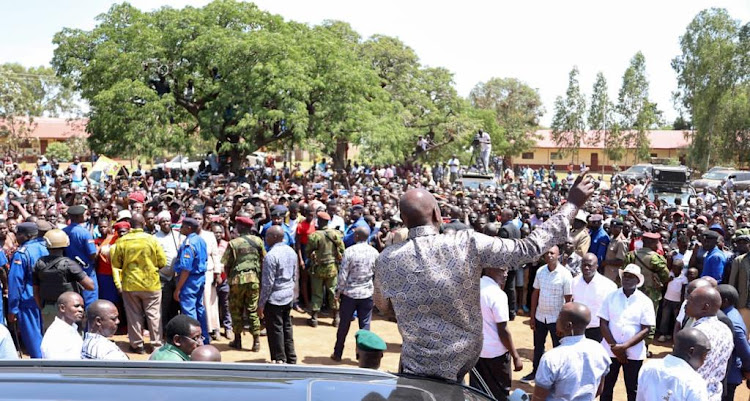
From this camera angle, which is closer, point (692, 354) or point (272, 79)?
point (692, 354)

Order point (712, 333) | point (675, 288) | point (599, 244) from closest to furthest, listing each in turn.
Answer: point (712, 333), point (675, 288), point (599, 244)

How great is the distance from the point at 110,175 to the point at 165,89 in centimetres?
567

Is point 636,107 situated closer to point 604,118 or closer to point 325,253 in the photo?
point 604,118

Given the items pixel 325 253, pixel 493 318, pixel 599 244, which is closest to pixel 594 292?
pixel 493 318

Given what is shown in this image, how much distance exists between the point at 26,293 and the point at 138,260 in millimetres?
1156

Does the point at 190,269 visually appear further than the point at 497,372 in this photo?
Yes

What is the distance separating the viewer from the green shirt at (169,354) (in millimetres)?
4133

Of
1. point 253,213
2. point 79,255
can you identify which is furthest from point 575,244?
point 79,255

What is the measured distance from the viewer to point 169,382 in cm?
240

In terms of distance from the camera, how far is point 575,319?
13.7 ft

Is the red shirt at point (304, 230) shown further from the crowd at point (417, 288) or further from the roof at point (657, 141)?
the roof at point (657, 141)

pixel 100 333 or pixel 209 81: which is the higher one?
pixel 209 81

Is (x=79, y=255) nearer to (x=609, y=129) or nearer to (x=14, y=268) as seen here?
(x=14, y=268)

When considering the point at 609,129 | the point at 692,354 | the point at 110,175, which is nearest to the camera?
the point at 692,354
